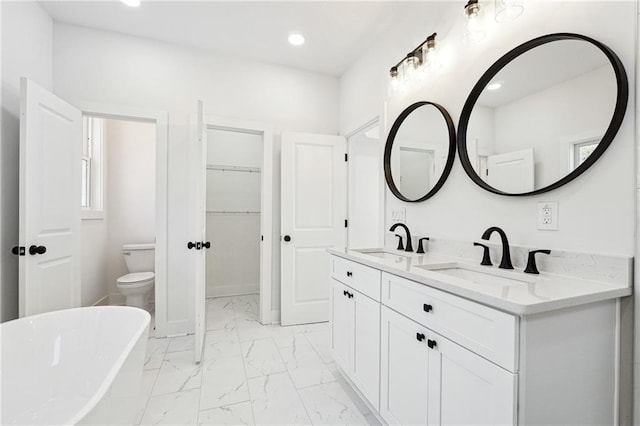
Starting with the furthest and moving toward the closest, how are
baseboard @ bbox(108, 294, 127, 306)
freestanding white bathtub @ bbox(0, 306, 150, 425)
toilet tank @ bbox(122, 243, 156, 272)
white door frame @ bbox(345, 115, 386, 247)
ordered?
1. baseboard @ bbox(108, 294, 127, 306)
2. toilet tank @ bbox(122, 243, 156, 272)
3. white door frame @ bbox(345, 115, 386, 247)
4. freestanding white bathtub @ bbox(0, 306, 150, 425)

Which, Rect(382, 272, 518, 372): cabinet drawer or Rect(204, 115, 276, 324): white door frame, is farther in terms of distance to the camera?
Rect(204, 115, 276, 324): white door frame

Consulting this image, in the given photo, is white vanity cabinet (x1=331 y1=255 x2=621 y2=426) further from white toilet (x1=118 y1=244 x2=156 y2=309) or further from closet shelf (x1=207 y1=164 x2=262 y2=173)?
closet shelf (x1=207 y1=164 x2=262 y2=173)

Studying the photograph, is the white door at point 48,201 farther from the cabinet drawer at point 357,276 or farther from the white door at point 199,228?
the cabinet drawer at point 357,276

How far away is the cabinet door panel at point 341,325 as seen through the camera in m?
1.81

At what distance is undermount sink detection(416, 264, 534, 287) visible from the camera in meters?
1.29

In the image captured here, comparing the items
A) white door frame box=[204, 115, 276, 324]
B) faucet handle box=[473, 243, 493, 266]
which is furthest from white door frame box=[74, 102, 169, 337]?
faucet handle box=[473, 243, 493, 266]

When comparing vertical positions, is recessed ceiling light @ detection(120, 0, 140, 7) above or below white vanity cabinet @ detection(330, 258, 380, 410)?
above

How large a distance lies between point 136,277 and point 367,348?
2.75 metres

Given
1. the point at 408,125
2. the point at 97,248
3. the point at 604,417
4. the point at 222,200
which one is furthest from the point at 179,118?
the point at 604,417

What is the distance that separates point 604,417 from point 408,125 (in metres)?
1.84

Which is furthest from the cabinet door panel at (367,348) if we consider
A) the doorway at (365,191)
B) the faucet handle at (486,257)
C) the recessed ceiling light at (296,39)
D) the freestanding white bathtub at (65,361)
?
the recessed ceiling light at (296,39)

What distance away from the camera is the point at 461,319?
103cm

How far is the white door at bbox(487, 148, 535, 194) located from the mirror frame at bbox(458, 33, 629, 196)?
0.03 meters

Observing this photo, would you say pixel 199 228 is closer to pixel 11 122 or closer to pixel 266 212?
pixel 266 212
